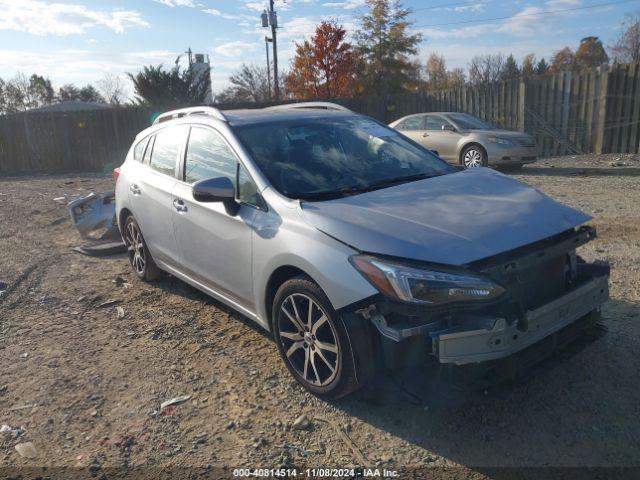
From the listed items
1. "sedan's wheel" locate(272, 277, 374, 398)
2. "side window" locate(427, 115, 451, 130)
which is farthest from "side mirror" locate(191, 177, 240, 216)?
"side window" locate(427, 115, 451, 130)

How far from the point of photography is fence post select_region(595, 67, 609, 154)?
14.9 m

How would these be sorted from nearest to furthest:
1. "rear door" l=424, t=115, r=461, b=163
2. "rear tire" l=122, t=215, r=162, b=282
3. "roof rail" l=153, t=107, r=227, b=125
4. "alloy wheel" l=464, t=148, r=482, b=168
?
"roof rail" l=153, t=107, r=227, b=125
"rear tire" l=122, t=215, r=162, b=282
"alloy wheel" l=464, t=148, r=482, b=168
"rear door" l=424, t=115, r=461, b=163

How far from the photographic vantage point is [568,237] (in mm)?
3361

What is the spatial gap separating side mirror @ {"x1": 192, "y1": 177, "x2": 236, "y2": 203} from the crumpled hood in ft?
2.00

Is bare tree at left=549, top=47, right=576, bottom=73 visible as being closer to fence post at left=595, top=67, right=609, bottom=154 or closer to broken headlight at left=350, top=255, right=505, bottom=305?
fence post at left=595, top=67, right=609, bottom=154

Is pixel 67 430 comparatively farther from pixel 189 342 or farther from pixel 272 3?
pixel 272 3

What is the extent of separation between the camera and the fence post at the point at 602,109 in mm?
14852

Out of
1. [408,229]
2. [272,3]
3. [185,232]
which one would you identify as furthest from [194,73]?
[408,229]

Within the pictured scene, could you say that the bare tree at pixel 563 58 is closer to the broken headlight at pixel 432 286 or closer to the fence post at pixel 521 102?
the fence post at pixel 521 102

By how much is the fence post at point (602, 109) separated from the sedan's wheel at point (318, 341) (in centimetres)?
1439

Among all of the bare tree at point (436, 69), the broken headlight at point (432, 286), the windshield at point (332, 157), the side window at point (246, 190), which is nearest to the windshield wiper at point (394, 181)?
the windshield at point (332, 157)

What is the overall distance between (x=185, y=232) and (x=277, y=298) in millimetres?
1412

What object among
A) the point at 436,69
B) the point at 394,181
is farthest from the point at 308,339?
the point at 436,69

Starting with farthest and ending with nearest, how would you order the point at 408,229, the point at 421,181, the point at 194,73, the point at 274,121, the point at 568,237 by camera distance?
the point at 194,73, the point at 274,121, the point at 421,181, the point at 568,237, the point at 408,229
